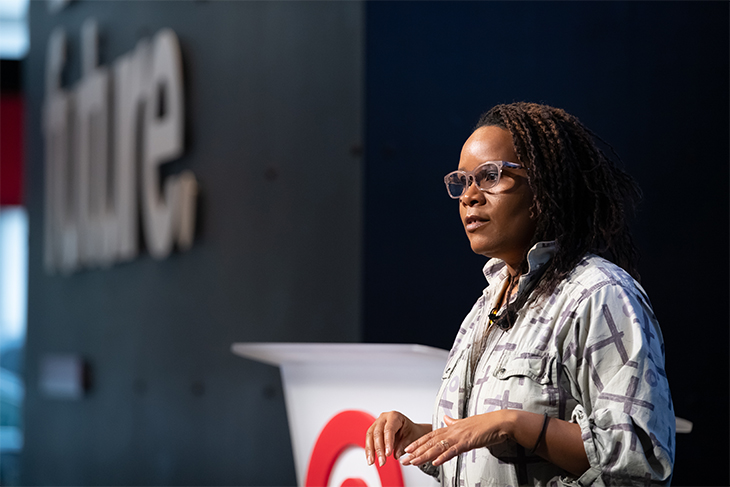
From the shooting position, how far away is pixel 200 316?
Result: 3.66 metres

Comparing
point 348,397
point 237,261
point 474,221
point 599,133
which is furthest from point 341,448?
point 237,261

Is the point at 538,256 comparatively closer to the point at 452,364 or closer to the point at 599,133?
the point at 452,364

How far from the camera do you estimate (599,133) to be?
2816mm

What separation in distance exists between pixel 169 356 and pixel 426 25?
84.6 inches

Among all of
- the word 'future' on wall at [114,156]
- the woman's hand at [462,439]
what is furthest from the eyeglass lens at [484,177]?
the word 'future' on wall at [114,156]

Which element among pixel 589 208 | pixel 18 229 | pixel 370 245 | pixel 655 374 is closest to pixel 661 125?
pixel 370 245

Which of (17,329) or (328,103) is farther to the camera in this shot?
(17,329)

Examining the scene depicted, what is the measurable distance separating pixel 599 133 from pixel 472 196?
1702 millimetres

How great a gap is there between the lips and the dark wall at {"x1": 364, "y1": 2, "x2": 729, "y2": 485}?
4.95 ft

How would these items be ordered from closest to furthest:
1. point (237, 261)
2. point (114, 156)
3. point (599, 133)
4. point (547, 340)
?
point (547, 340)
point (599, 133)
point (237, 261)
point (114, 156)

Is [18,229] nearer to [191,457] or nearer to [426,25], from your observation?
[191,457]

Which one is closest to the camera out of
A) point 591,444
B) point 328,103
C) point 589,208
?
point 591,444

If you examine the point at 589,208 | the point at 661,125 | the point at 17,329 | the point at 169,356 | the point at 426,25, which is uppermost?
the point at 426,25

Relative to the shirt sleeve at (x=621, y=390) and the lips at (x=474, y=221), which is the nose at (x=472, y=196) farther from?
the shirt sleeve at (x=621, y=390)
